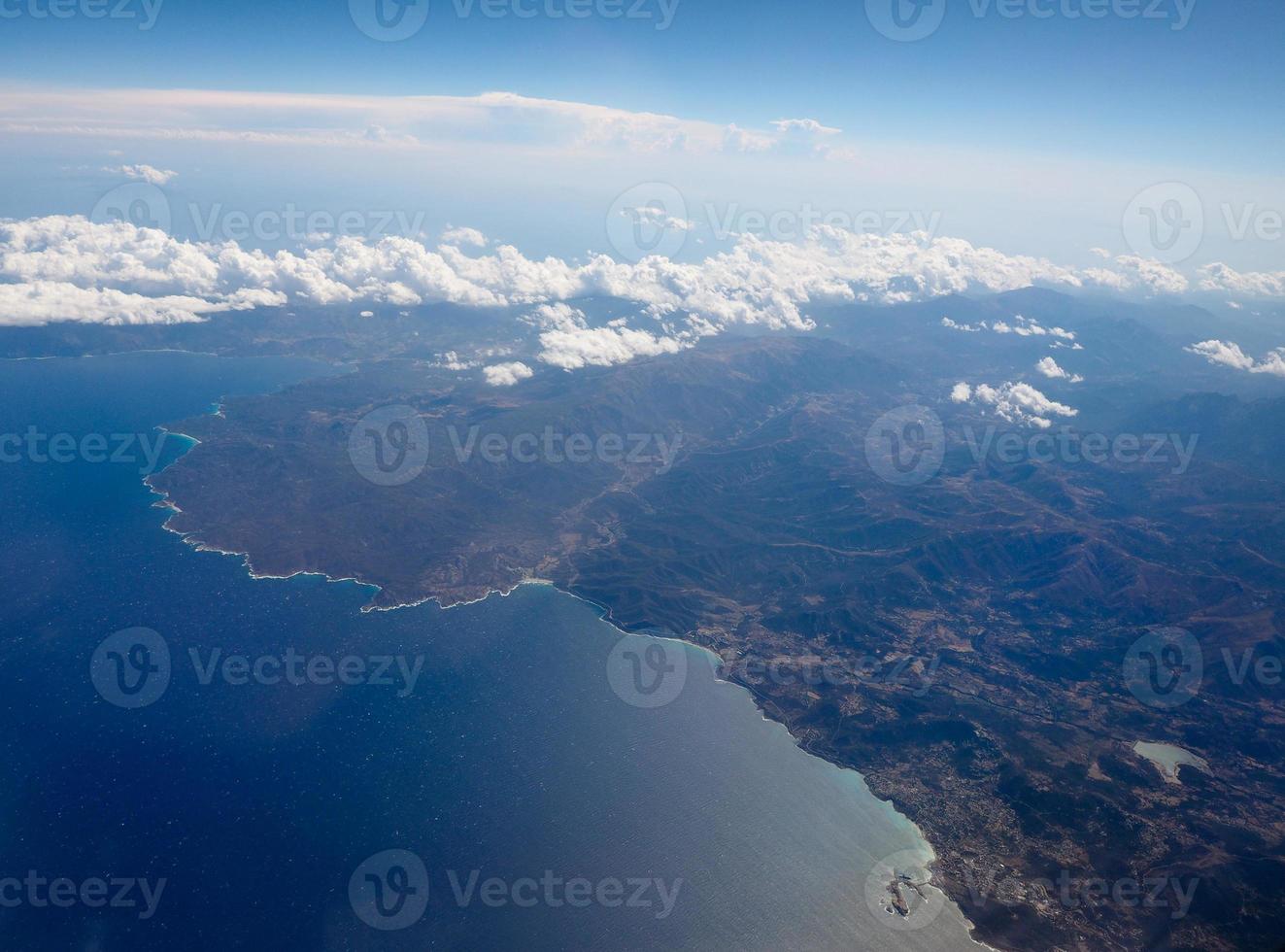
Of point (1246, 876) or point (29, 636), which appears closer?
point (1246, 876)

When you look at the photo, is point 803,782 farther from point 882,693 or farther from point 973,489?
point 973,489

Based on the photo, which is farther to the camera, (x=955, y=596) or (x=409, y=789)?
(x=955, y=596)

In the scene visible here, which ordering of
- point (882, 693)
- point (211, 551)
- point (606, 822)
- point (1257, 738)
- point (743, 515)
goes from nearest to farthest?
point (606, 822), point (1257, 738), point (882, 693), point (211, 551), point (743, 515)

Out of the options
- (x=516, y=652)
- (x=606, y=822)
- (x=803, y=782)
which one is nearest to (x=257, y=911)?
(x=606, y=822)

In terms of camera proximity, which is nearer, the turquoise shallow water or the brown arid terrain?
the turquoise shallow water

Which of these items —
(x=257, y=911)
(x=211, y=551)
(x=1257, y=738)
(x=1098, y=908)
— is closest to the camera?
(x=257, y=911)
